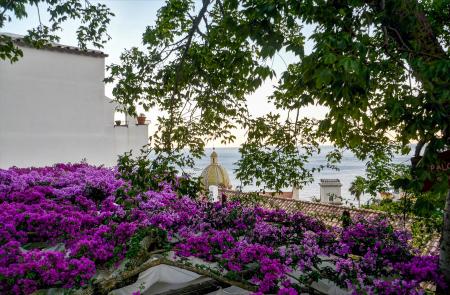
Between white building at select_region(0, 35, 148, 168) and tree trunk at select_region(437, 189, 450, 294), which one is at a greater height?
white building at select_region(0, 35, 148, 168)

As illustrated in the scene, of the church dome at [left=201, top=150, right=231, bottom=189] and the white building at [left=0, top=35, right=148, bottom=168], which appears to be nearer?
the white building at [left=0, top=35, right=148, bottom=168]

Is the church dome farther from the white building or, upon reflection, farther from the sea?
the white building

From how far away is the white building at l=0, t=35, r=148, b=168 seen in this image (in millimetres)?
12977

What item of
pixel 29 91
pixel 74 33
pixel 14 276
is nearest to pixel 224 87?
pixel 74 33

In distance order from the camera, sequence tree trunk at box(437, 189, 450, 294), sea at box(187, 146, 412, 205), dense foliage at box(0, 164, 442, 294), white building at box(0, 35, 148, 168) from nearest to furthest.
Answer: tree trunk at box(437, 189, 450, 294)
dense foliage at box(0, 164, 442, 294)
sea at box(187, 146, 412, 205)
white building at box(0, 35, 148, 168)

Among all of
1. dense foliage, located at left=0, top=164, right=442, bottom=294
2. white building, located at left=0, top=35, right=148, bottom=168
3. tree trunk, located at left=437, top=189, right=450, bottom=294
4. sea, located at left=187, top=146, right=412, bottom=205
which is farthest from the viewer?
white building, located at left=0, top=35, right=148, bottom=168

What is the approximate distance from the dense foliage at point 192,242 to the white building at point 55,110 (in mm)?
5941

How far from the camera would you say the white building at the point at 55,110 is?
12977 millimetres

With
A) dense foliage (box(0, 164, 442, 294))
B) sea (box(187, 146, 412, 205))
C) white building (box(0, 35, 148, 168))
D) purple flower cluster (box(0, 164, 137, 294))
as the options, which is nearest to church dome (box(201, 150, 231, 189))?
sea (box(187, 146, 412, 205))

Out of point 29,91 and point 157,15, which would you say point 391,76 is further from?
point 29,91

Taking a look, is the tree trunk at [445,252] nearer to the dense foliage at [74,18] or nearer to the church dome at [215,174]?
the dense foliage at [74,18]

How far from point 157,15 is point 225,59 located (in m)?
1.55

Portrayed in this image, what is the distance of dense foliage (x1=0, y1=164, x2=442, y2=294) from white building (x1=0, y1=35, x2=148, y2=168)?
594 cm

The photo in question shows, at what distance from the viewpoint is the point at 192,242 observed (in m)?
5.25
